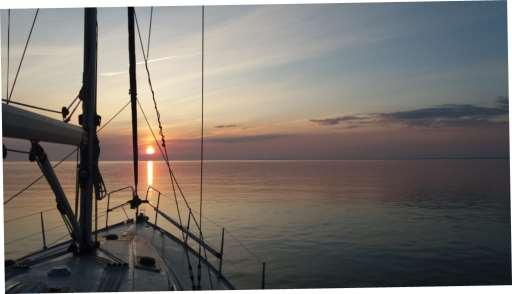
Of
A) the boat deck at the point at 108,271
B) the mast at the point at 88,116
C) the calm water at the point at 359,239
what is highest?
the mast at the point at 88,116

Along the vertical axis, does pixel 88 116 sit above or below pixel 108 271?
above

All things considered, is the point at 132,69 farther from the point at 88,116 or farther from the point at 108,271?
the point at 108,271

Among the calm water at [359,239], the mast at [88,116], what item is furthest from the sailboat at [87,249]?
the calm water at [359,239]

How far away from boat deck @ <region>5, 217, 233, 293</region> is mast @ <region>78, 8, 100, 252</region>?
1.05 meters

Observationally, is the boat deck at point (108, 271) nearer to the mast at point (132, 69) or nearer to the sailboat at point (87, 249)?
the sailboat at point (87, 249)

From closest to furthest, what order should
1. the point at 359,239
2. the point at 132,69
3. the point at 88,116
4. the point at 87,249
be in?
the point at 132,69, the point at 88,116, the point at 87,249, the point at 359,239

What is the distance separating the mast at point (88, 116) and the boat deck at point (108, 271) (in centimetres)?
105

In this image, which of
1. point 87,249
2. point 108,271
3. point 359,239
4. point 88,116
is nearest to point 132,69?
point 88,116

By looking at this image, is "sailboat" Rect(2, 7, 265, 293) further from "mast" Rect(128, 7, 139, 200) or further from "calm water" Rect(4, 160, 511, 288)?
"calm water" Rect(4, 160, 511, 288)

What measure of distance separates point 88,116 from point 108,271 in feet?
9.69

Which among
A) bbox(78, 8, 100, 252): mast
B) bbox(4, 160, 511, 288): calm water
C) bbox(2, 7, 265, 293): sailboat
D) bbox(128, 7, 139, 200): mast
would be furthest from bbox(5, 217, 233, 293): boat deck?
bbox(4, 160, 511, 288): calm water

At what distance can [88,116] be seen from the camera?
841 cm

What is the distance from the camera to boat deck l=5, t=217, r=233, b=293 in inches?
292

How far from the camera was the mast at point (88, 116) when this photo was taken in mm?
8406
